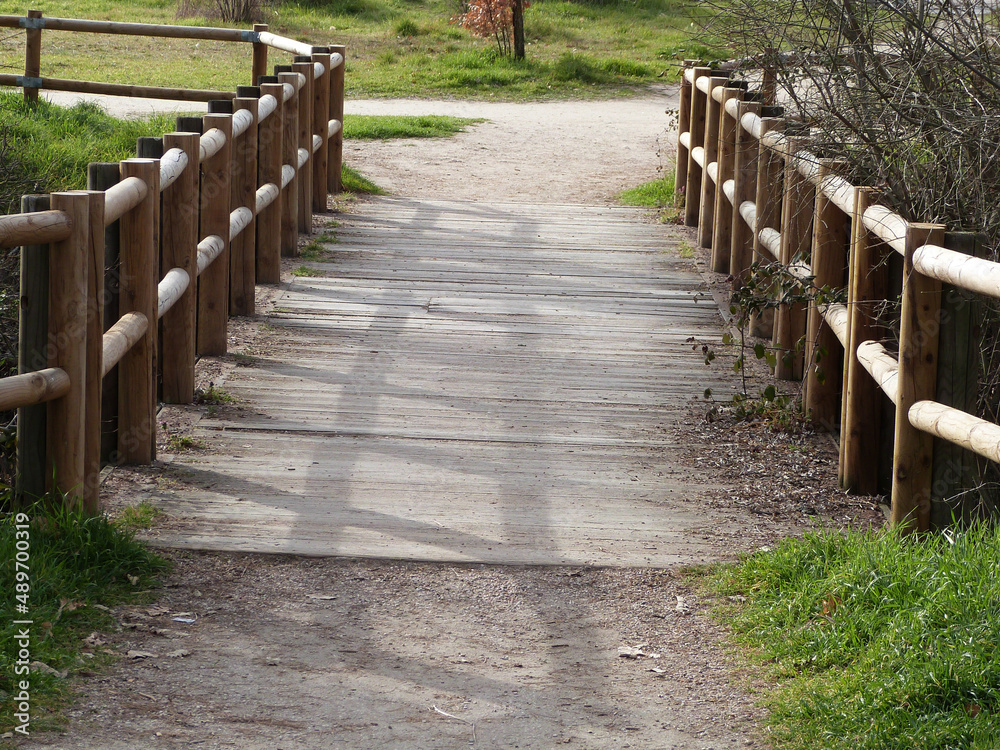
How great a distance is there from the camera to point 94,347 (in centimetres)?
374

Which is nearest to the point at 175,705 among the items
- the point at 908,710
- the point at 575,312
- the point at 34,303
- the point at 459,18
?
the point at 34,303

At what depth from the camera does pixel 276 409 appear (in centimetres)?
524

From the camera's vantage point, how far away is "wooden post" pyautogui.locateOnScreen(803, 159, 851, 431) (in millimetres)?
5012

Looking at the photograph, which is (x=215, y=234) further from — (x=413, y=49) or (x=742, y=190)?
(x=413, y=49)

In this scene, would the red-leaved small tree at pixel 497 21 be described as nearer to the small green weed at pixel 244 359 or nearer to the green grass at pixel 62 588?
the small green weed at pixel 244 359

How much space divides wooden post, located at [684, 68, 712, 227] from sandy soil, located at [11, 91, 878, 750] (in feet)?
17.8

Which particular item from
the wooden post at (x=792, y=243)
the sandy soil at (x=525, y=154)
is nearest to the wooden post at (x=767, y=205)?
the wooden post at (x=792, y=243)

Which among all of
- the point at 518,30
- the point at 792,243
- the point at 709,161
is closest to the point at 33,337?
the point at 792,243

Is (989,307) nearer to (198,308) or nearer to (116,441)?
(116,441)

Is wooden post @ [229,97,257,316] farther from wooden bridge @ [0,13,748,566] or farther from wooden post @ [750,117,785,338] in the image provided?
wooden post @ [750,117,785,338]

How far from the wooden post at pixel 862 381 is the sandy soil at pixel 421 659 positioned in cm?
14

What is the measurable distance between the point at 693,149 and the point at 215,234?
4685 millimetres

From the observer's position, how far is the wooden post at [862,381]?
4.41m

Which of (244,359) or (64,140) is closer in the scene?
(244,359)
